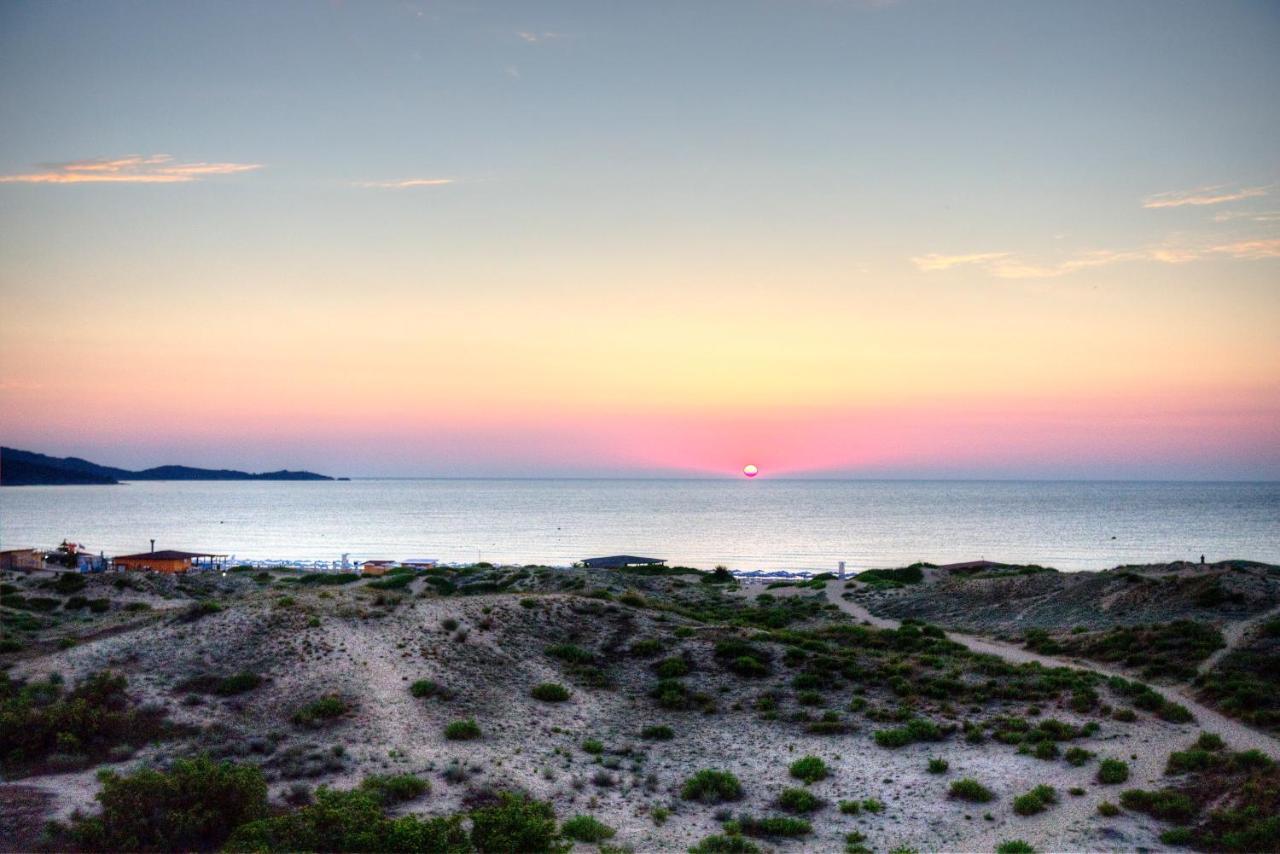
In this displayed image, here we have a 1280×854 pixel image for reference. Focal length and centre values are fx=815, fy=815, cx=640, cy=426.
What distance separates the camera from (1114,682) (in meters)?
25.5

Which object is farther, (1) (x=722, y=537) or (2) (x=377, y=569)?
(1) (x=722, y=537)

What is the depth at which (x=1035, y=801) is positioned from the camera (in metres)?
16.7

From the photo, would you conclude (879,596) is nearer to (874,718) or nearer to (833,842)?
(874,718)

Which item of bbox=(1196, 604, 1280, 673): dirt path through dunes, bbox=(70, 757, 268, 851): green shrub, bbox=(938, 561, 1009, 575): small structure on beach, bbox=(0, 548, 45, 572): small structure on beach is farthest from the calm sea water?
bbox=(70, 757, 268, 851): green shrub

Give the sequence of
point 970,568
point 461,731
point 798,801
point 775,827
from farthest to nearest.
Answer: point 970,568
point 461,731
point 798,801
point 775,827

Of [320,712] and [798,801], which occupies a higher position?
[320,712]

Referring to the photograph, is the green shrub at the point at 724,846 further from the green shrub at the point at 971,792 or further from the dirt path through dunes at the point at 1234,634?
the dirt path through dunes at the point at 1234,634

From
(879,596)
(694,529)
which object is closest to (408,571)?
(879,596)

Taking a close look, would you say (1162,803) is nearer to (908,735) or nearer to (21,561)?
(908,735)

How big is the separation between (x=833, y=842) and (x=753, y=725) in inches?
278

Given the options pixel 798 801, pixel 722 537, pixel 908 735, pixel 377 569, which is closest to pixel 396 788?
pixel 798 801

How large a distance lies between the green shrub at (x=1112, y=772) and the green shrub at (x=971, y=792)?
8.57 ft

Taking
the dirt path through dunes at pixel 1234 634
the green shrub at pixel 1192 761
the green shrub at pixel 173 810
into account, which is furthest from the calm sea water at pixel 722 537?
the green shrub at pixel 173 810

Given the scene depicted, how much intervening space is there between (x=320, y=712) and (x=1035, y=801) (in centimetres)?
1688
